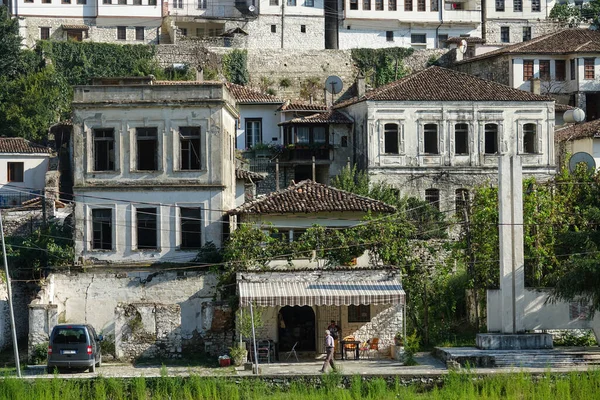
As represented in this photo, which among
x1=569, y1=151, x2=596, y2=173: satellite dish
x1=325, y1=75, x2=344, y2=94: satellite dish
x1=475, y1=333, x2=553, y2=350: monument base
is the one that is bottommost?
x1=475, y1=333, x2=553, y2=350: monument base

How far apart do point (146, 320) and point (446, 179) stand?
24847mm

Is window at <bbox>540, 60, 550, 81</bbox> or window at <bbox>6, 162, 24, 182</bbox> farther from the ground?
window at <bbox>540, 60, 550, 81</bbox>

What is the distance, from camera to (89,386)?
3562cm

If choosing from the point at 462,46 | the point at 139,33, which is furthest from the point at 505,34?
the point at 139,33

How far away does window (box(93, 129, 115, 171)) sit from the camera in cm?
4944

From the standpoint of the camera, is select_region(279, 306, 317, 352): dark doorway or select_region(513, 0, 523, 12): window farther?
select_region(513, 0, 523, 12): window

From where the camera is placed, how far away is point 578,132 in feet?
226

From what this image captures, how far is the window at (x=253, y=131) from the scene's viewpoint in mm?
71812

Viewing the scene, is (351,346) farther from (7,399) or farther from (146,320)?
(7,399)

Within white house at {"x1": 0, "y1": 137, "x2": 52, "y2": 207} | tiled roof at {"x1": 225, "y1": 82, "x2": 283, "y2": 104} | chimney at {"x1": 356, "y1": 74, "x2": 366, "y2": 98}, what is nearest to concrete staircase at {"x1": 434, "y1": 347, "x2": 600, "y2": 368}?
tiled roof at {"x1": 225, "y1": 82, "x2": 283, "y2": 104}

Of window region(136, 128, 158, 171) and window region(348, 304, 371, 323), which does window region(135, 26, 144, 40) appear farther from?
window region(348, 304, 371, 323)

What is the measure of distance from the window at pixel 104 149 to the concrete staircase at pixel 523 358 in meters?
14.5

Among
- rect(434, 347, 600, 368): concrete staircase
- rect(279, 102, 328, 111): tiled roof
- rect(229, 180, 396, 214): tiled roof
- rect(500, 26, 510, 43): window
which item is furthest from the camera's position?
rect(500, 26, 510, 43): window

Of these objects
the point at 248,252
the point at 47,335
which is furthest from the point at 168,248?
the point at 47,335
